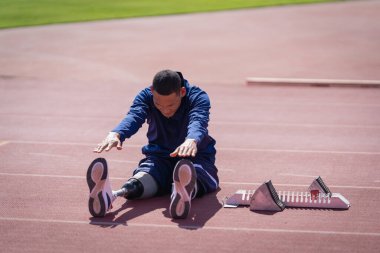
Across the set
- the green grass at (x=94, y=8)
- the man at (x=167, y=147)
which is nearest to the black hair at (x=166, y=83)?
the man at (x=167, y=147)

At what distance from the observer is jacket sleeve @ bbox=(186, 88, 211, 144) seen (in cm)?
626

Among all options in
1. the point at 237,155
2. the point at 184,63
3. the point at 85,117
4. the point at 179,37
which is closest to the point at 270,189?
the point at 237,155

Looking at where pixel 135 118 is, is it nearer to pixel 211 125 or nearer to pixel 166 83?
pixel 166 83

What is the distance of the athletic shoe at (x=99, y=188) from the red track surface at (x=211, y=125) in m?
0.09

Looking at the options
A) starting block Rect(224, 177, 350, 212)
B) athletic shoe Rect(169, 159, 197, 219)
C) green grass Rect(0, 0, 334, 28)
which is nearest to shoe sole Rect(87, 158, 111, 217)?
athletic shoe Rect(169, 159, 197, 219)

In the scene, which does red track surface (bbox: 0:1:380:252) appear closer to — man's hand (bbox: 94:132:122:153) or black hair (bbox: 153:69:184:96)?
man's hand (bbox: 94:132:122:153)

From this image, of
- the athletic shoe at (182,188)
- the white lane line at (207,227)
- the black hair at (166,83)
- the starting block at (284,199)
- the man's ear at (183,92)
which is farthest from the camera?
the man's ear at (183,92)

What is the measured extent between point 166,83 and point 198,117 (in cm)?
41

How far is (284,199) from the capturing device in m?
6.58

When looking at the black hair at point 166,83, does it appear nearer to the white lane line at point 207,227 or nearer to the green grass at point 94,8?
the white lane line at point 207,227

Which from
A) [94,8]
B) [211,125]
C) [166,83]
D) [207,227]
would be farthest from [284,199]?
[94,8]

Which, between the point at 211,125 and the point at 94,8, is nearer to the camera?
the point at 211,125

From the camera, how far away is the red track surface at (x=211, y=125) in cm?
589

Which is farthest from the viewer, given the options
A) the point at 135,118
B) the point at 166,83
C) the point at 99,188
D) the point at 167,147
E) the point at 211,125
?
the point at 211,125
